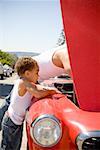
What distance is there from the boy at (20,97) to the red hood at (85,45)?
61 cm

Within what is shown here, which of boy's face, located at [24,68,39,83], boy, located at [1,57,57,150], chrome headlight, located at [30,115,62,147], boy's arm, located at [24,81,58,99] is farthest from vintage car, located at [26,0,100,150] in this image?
boy's face, located at [24,68,39,83]

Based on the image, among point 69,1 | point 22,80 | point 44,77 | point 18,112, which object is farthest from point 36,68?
point 69,1

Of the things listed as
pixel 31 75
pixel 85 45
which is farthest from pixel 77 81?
pixel 31 75

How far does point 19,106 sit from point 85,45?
1.06 m

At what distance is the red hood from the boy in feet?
2.00

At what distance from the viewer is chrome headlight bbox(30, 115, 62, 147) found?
7.52 ft

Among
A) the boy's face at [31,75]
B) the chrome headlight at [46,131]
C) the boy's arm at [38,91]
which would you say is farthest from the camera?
the boy's face at [31,75]

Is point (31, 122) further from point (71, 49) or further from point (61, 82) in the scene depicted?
point (61, 82)

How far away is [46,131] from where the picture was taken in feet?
7.54

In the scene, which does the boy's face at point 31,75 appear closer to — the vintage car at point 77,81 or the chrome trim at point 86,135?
the vintage car at point 77,81

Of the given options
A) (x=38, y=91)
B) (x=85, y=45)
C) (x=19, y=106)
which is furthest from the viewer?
(x=19, y=106)

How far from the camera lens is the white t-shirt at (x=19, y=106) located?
3.12m

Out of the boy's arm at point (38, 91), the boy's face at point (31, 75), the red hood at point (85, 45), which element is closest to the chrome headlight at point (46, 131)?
the red hood at point (85, 45)

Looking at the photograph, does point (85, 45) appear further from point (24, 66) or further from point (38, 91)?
point (24, 66)
